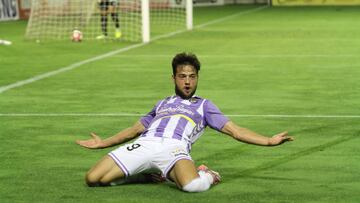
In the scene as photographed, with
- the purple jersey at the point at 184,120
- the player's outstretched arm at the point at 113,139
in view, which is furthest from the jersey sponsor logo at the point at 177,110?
the player's outstretched arm at the point at 113,139

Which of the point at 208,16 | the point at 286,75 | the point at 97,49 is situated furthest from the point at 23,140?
the point at 208,16

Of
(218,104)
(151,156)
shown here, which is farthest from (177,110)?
(218,104)

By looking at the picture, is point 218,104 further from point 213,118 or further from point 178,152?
point 178,152

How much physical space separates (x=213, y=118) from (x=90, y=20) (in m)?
19.1

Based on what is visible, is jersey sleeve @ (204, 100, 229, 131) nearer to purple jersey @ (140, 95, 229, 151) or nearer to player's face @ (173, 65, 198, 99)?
purple jersey @ (140, 95, 229, 151)

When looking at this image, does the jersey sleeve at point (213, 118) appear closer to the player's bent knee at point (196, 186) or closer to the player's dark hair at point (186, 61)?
the player's dark hair at point (186, 61)

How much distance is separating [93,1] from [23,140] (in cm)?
1643

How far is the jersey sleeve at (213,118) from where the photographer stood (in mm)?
7794

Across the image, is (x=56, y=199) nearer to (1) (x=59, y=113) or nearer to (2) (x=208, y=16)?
(1) (x=59, y=113)

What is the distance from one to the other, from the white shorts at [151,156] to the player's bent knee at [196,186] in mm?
212

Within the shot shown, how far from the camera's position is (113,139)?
7.86 meters

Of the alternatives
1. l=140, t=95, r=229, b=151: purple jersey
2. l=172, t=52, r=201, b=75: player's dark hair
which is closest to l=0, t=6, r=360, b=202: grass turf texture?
l=140, t=95, r=229, b=151: purple jersey

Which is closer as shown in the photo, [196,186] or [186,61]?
[196,186]

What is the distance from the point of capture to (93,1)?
26141 mm
